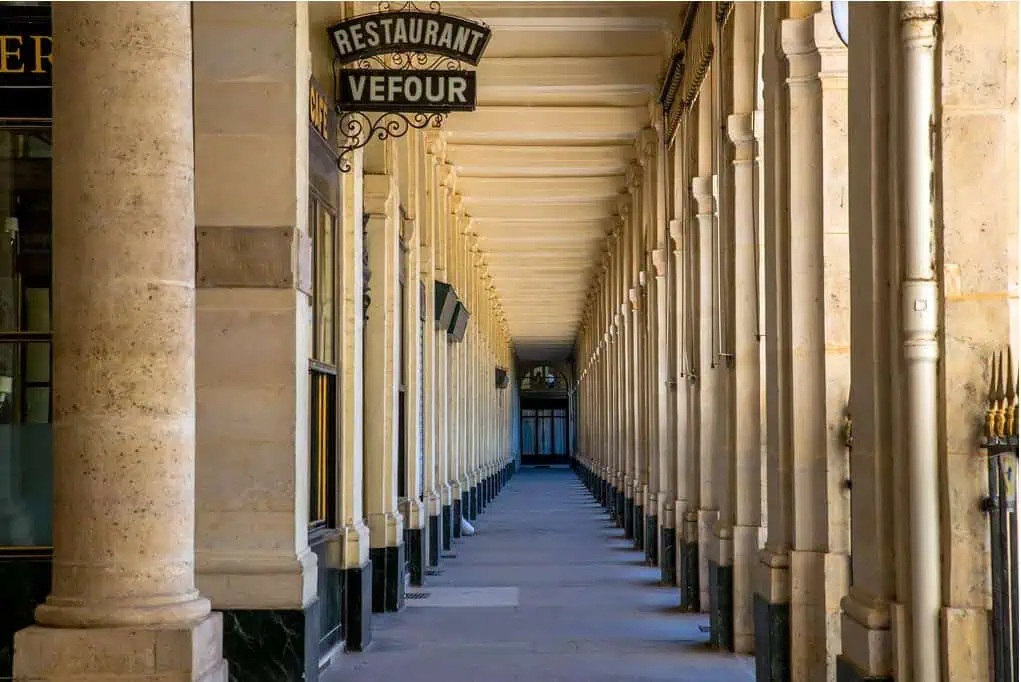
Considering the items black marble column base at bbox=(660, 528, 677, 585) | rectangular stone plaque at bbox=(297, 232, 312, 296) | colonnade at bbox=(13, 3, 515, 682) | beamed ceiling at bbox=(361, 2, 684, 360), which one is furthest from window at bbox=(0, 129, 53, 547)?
black marble column base at bbox=(660, 528, 677, 585)

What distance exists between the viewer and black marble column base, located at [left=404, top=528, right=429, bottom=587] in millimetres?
16812

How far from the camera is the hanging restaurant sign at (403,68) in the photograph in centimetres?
987

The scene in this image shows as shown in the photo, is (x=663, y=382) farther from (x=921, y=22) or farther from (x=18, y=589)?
(x=921, y=22)

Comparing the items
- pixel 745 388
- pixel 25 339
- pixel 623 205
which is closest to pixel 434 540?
pixel 745 388

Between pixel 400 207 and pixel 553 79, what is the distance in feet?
12.8

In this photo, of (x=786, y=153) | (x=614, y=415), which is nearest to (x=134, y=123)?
(x=786, y=153)

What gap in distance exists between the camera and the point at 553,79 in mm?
19016

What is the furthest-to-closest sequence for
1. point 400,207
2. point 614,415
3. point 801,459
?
point 614,415 → point 400,207 → point 801,459

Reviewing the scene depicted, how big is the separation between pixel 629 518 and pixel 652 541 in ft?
16.8

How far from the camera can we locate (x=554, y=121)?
21.5 meters

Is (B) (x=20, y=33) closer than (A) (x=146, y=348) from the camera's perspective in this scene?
No

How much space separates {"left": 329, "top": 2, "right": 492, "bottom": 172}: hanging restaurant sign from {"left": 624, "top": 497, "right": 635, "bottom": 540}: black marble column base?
13872 millimetres

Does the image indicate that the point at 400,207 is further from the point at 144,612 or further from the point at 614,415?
the point at 614,415

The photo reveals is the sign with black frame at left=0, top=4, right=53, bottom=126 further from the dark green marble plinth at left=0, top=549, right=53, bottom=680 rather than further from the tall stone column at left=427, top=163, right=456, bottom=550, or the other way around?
the tall stone column at left=427, top=163, right=456, bottom=550
